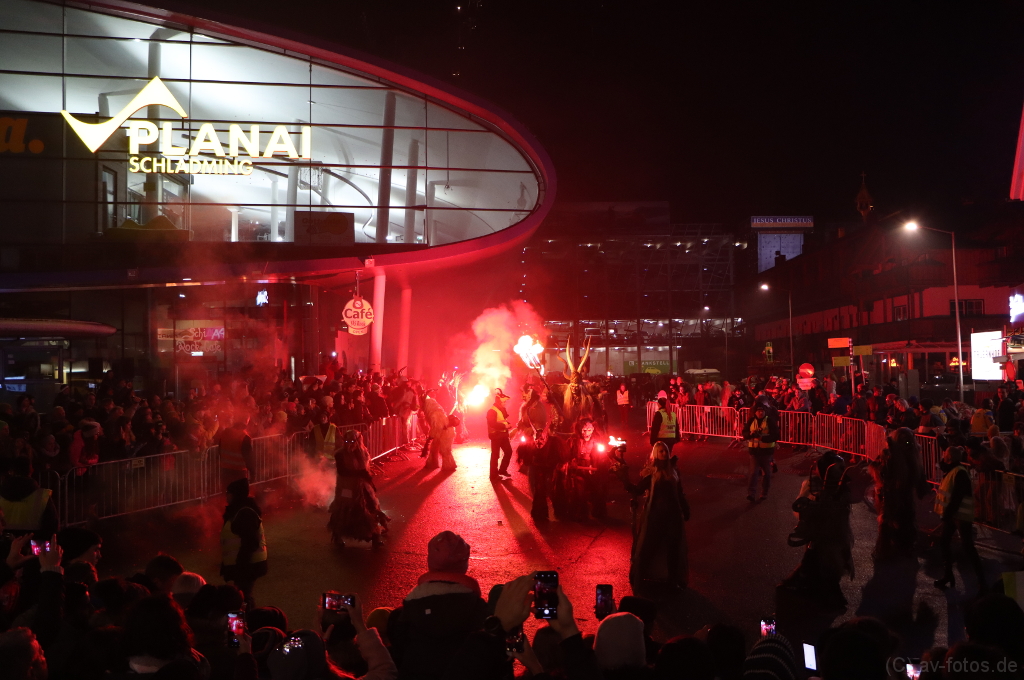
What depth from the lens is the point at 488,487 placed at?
1309 cm

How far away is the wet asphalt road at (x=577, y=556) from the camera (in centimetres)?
639

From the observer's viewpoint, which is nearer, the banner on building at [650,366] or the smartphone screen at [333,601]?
the smartphone screen at [333,601]

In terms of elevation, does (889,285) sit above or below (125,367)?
above

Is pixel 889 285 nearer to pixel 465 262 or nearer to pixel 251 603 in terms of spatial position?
pixel 465 262

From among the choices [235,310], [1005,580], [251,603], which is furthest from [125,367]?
[1005,580]

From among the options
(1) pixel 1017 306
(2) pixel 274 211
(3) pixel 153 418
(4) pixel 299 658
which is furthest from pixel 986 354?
(4) pixel 299 658

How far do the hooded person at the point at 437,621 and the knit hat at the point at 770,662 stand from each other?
3.60 feet

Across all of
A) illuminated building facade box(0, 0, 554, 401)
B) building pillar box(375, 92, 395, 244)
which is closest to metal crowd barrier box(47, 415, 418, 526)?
illuminated building facade box(0, 0, 554, 401)

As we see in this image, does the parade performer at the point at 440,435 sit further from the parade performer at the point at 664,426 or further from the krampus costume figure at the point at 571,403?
the parade performer at the point at 664,426

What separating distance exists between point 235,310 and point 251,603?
1710 centimetres

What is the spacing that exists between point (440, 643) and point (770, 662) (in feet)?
4.33

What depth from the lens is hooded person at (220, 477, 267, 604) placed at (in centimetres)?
586

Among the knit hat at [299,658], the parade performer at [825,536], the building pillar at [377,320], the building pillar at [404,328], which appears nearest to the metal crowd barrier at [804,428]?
the parade performer at [825,536]

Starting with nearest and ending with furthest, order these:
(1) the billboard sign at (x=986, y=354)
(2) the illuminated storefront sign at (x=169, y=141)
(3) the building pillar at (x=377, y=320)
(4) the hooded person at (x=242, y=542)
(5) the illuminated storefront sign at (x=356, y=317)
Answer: (4) the hooded person at (x=242, y=542) < (5) the illuminated storefront sign at (x=356, y=317) < (2) the illuminated storefront sign at (x=169, y=141) < (3) the building pillar at (x=377, y=320) < (1) the billboard sign at (x=986, y=354)
